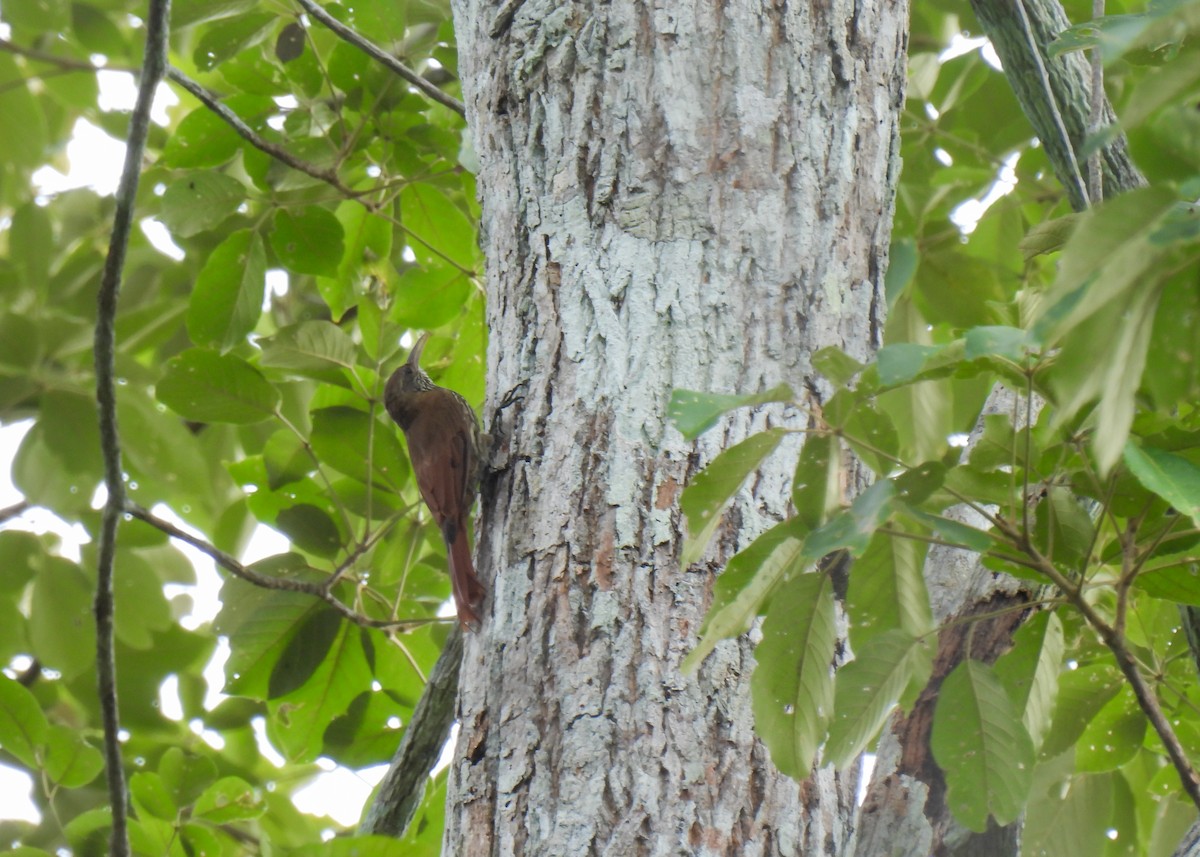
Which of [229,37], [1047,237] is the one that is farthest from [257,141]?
[1047,237]

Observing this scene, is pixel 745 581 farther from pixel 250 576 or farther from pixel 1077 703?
pixel 250 576

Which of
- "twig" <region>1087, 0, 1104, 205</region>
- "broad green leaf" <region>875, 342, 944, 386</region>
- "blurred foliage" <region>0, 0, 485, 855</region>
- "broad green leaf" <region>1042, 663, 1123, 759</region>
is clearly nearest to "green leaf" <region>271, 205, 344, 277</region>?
"blurred foliage" <region>0, 0, 485, 855</region>

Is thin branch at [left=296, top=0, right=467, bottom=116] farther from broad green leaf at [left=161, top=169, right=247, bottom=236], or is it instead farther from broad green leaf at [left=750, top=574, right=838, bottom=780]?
broad green leaf at [left=750, top=574, right=838, bottom=780]

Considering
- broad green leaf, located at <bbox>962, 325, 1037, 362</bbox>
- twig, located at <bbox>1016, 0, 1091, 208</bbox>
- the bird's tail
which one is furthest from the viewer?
twig, located at <bbox>1016, 0, 1091, 208</bbox>

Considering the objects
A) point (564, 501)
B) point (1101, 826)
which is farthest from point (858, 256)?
point (1101, 826)

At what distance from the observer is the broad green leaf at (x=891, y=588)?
1.44 meters

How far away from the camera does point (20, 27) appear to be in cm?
353

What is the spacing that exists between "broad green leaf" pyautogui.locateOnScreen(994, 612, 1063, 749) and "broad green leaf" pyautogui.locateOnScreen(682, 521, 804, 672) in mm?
440

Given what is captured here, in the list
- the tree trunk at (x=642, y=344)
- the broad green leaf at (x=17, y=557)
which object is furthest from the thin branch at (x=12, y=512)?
the tree trunk at (x=642, y=344)

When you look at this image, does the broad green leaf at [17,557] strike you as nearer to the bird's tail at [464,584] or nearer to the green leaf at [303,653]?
the green leaf at [303,653]

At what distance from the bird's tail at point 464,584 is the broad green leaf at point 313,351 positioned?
1.78ft

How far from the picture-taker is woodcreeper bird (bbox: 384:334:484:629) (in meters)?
2.73

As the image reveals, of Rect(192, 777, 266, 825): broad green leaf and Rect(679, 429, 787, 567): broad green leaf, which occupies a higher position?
Rect(679, 429, 787, 567): broad green leaf

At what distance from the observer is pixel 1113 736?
2.43 meters
